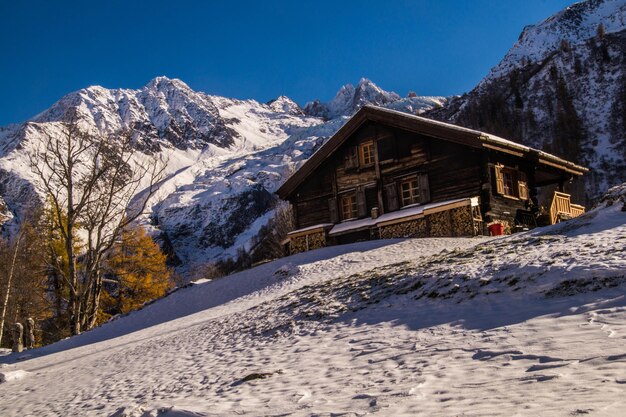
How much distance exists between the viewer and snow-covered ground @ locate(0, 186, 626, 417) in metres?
5.30

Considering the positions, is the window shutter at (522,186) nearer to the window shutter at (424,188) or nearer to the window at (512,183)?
the window at (512,183)

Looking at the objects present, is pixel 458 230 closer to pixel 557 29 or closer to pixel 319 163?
pixel 319 163

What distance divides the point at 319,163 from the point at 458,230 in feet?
29.4

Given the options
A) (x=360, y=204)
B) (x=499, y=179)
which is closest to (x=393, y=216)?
(x=360, y=204)

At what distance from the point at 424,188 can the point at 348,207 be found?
4823 mm

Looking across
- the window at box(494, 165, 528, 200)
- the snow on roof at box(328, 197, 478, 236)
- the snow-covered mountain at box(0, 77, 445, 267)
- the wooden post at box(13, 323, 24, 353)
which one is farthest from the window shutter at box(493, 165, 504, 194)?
the snow-covered mountain at box(0, 77, 445, 267)

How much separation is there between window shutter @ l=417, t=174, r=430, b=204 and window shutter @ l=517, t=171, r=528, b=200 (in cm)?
452

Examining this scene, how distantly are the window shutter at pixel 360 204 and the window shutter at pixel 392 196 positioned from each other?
1473 millimetres

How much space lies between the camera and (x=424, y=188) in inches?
1013

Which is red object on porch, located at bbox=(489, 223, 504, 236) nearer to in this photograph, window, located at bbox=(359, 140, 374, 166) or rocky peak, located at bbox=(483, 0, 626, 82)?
window, located at bbox=(359, 140, 374, 166)

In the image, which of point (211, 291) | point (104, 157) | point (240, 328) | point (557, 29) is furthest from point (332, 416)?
point (557, 29)

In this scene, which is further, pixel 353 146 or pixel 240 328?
pixel 353 146

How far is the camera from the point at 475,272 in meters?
10.5

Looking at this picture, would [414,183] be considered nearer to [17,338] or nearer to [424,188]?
[424,188]
